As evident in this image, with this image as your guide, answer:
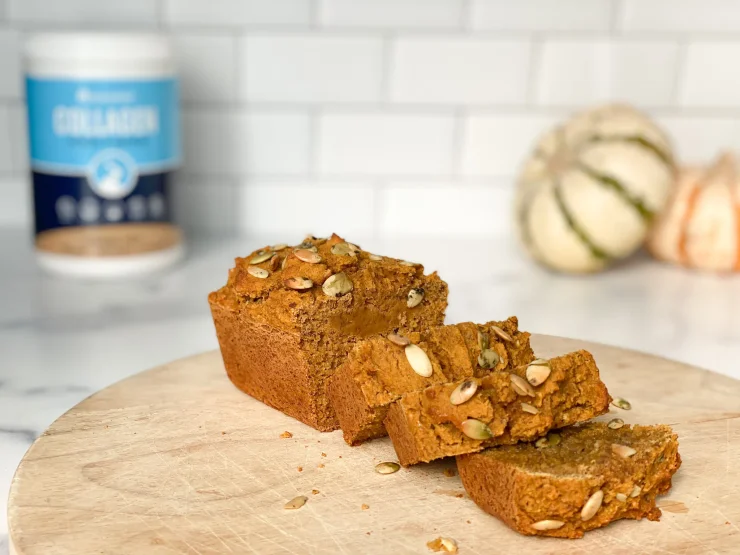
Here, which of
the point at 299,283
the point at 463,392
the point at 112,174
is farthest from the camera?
the point at 112,174

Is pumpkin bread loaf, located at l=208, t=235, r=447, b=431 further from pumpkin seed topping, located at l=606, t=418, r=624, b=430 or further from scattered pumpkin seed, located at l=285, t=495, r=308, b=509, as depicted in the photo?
pumpkin seed topping, located at l=606, t=418, r=624, b=430

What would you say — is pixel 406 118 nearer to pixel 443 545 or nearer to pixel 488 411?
pixel 488 411

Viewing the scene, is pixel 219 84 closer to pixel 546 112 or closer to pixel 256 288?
pixel 546 112

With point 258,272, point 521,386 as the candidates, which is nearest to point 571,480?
point 521,386

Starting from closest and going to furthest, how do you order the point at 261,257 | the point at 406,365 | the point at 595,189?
the point at 406,365, the point at 261,257, the point at 595,189

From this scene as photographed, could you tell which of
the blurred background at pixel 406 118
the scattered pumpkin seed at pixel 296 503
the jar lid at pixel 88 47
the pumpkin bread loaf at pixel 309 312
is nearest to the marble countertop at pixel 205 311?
the blurred background at pixel 406 118

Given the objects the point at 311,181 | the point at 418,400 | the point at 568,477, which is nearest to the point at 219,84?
the point at 311,181
